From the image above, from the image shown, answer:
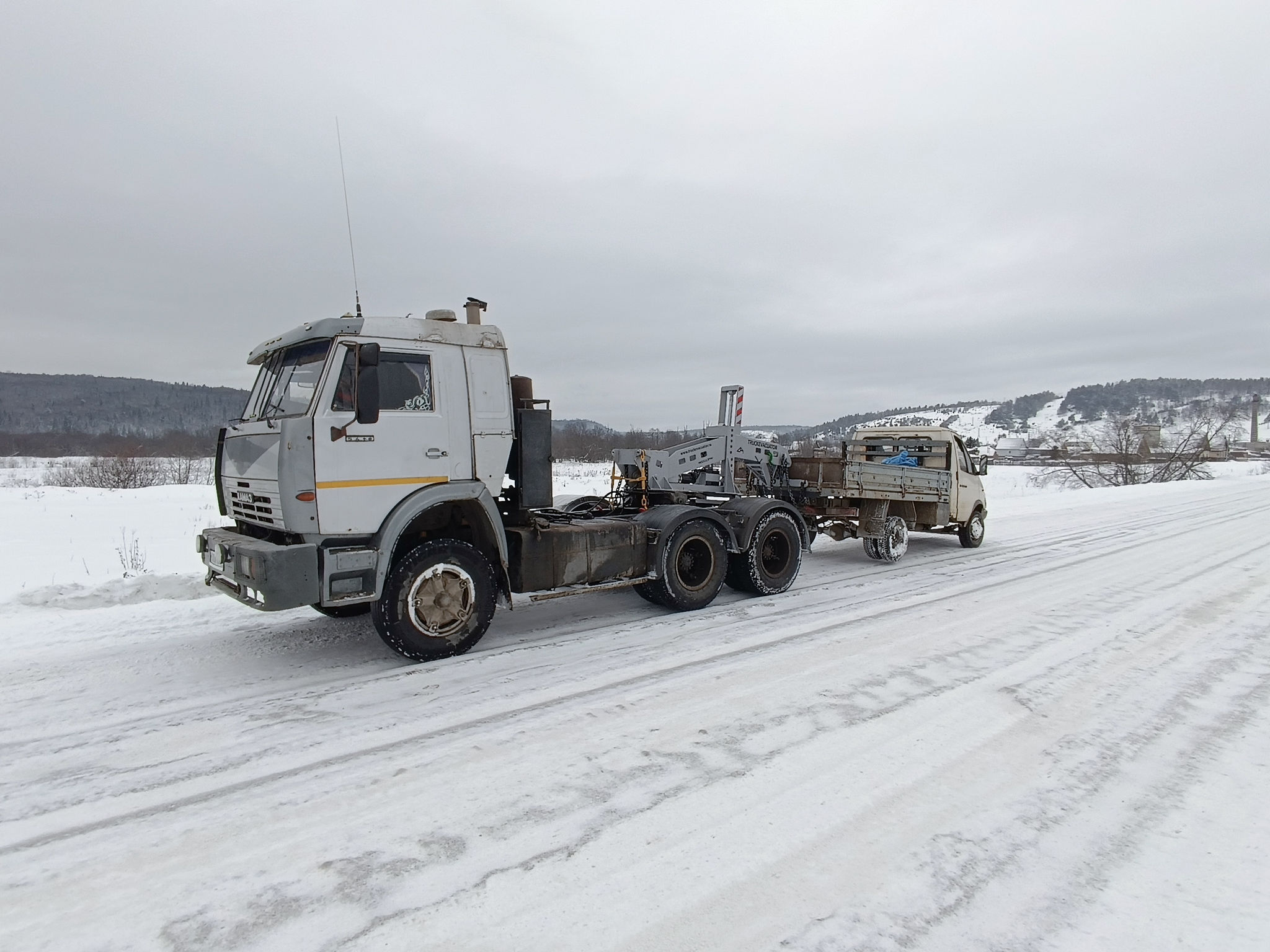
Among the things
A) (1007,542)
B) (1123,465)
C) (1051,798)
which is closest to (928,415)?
(1123,465)

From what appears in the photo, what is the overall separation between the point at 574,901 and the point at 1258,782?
12.2 ft

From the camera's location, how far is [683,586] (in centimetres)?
771

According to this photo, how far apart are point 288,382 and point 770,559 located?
581cm

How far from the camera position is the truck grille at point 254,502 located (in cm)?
543

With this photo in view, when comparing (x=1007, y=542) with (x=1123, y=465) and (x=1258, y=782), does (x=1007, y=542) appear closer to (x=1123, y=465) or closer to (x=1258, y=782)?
(x=1258, y=782)

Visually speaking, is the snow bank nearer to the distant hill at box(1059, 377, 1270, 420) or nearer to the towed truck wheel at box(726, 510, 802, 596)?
the towed truck wheel at box(726, 510, 802, 596)

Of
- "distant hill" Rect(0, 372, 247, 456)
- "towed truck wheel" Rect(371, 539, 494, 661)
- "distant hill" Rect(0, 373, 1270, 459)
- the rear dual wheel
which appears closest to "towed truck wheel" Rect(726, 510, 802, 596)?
the rear dual wheel

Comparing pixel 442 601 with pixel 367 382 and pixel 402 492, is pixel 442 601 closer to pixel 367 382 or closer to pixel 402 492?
pixel 402 492

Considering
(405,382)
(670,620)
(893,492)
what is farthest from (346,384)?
(893,492)

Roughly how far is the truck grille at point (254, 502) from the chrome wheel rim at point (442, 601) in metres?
1.21

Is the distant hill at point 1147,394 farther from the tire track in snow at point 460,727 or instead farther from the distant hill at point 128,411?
the tire track in snow at point 460,727

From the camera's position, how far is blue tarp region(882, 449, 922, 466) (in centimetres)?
1232

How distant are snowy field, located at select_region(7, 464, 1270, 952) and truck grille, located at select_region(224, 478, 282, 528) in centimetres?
118

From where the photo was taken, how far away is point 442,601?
588 cm
